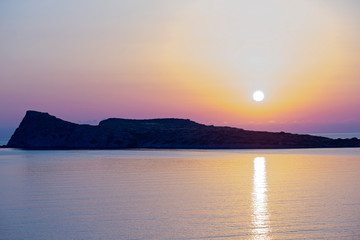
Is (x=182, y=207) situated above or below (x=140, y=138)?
below

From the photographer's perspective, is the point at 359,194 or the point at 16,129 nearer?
the point at 359,194

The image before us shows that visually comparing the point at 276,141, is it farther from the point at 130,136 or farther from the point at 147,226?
the point at 147,226

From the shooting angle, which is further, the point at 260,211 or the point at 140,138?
the point at 140,138

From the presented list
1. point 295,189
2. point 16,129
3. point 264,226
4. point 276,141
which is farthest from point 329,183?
point 16,129

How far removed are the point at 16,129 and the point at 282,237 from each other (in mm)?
101790

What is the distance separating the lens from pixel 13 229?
1172 centimetres

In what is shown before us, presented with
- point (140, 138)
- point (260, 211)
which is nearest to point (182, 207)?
point (260, 211)

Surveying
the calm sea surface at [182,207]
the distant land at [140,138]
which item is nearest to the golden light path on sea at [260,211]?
the calm sea surface at [182,207]

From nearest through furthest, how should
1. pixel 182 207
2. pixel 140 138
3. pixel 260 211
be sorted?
pixel 260 211
pixel 182 207
pixel 140 138

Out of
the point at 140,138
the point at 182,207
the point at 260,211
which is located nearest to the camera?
the point at 260,211

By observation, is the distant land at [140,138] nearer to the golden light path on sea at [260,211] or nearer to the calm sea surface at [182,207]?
the calm sea surface at [182,207]

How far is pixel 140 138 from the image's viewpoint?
307ft

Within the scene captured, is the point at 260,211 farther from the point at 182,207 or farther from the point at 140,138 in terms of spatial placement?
the point at 140,138

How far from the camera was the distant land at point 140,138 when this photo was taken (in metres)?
78.4
